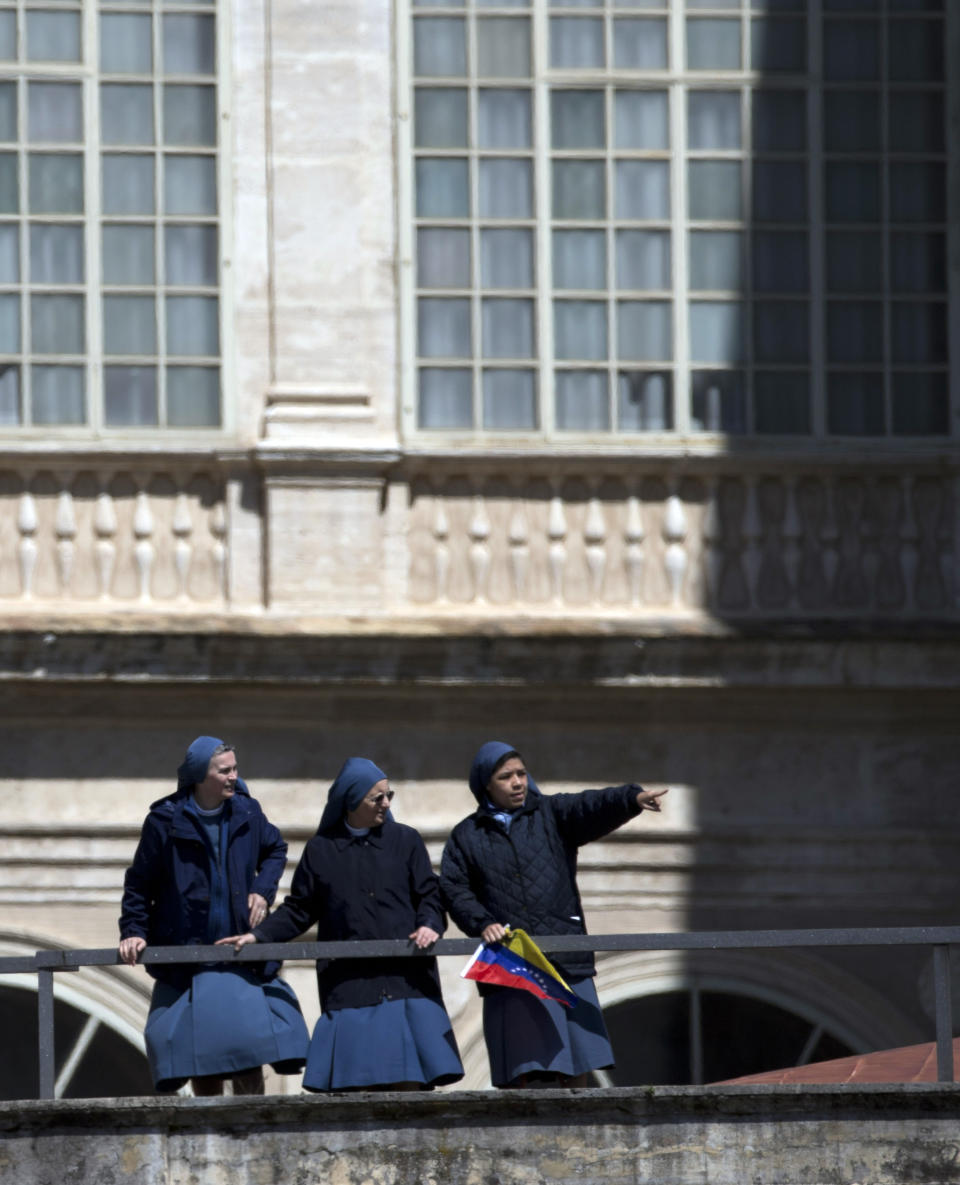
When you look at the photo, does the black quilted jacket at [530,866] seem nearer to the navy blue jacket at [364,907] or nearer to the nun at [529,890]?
the nun at [529,890]

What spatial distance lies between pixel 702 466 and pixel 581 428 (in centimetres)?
74

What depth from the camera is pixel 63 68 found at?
14125 mm

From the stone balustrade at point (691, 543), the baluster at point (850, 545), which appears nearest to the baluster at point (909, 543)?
the stone balustrade at point (691, 543)

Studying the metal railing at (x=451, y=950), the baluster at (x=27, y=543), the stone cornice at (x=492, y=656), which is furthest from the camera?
the baluster at (x=27, y=543)

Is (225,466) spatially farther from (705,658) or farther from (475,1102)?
(475,1102)

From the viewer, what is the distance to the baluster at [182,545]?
13.6 metres

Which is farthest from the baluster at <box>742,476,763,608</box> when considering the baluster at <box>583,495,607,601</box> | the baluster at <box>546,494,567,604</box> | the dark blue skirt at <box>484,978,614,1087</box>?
the dark blue skirt at <box>484,978,614,1087</box>

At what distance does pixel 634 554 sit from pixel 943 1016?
5.38 m

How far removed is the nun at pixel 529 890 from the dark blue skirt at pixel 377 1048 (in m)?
0.25

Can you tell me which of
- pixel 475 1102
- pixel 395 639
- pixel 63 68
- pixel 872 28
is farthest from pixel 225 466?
pixel 475 1102

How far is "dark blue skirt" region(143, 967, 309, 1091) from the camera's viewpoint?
8.95m

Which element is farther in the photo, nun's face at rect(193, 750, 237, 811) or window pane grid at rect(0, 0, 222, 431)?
window pane grid at rect(0, 0, 222, 431)

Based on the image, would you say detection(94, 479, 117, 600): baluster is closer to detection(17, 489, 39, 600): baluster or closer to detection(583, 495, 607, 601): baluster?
detection(17, 489, 39, 600): baluster

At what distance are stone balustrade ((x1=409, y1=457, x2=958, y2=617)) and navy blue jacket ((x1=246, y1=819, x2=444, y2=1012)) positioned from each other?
4.60m
